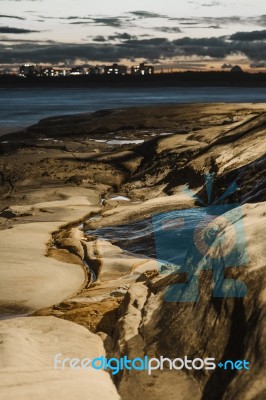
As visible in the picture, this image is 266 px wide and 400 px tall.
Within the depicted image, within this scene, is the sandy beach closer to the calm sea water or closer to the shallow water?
the shallow water

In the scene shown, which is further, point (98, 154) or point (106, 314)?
point (98, 154)

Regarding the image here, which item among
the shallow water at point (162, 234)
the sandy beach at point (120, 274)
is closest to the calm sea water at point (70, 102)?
the sandy beach at point (120, 274)

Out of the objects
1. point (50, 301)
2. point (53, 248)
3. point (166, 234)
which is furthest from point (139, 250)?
point (50, 301)

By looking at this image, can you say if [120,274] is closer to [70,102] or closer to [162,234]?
[162,234]

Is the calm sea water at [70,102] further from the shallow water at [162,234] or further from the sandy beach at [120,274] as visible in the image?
the shallow water at [162,234]

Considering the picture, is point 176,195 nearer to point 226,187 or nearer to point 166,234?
point 226,187

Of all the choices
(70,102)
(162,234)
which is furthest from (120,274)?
(70,102)

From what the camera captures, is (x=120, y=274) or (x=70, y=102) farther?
(x=70, y=102)

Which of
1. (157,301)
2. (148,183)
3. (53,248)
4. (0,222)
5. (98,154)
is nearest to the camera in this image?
(157,301)
